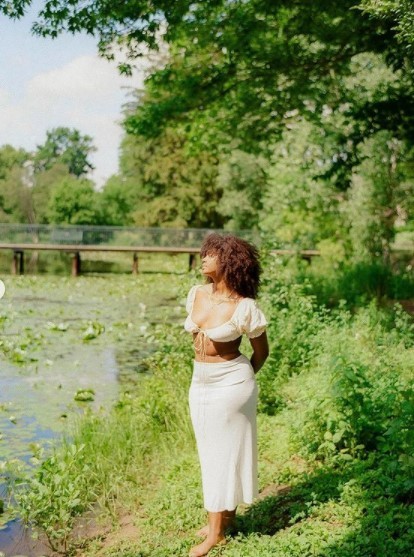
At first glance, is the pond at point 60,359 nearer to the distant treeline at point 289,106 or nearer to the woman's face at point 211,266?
the woman's face at point 211,266

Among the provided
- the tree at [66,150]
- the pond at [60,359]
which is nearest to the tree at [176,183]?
the pond at [60,359]

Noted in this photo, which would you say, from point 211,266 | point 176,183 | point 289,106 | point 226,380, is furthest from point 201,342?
point 176,183

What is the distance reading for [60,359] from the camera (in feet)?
39.4

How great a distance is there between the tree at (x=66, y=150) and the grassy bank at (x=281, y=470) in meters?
103

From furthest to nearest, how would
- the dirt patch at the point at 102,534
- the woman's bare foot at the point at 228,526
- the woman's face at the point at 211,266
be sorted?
the dirt patch at the point at 102,534 → the woman's bare foot at the point at 228,526 → the woman's face at the point at 211,266

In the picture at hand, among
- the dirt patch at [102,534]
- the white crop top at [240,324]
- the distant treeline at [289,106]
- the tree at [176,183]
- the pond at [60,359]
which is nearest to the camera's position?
the white crop top at [240,324]

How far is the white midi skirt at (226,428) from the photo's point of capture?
4.29m

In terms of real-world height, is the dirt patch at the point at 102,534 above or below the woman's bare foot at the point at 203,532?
below

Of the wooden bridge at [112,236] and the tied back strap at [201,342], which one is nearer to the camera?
the tied back strap at [201,342]

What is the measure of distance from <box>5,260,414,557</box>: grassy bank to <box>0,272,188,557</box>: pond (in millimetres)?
570

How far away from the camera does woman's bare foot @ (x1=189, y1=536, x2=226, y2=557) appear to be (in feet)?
14.5

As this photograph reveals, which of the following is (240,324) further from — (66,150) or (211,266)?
(66,150)

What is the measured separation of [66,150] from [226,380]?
356 feet

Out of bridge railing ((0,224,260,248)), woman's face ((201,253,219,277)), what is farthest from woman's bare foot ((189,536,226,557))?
bridge railing ((0,224,260,248))
